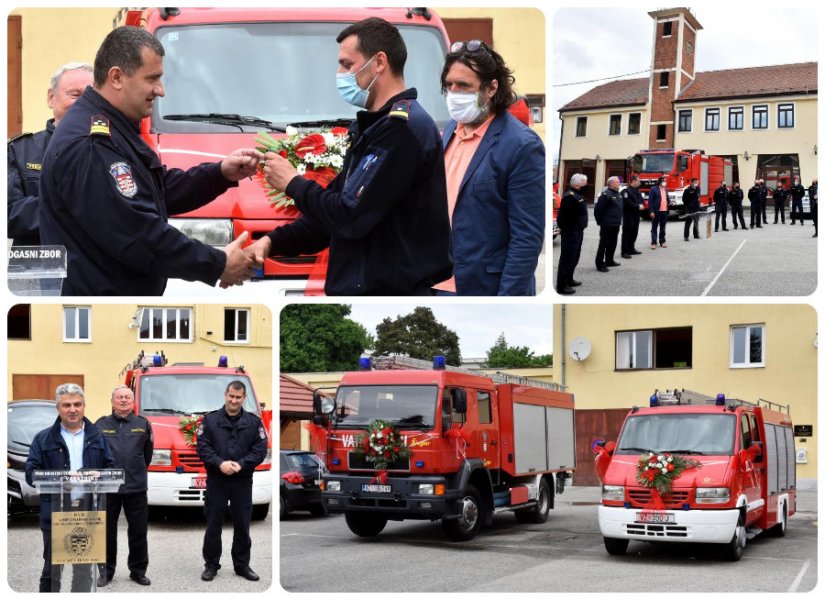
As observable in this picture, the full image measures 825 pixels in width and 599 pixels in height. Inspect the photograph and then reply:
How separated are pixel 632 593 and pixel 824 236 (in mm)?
3210

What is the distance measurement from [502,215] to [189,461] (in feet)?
14.9

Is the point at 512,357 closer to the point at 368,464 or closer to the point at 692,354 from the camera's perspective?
the point at 692,354

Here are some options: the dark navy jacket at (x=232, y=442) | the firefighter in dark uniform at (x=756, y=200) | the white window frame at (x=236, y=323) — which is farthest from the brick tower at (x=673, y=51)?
the dark navy jacket at (x=232, y=442)

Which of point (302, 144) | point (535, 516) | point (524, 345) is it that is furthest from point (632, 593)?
point (535, 516)

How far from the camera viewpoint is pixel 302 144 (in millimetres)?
5117

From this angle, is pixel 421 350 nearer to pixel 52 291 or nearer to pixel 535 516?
pixel 52 291

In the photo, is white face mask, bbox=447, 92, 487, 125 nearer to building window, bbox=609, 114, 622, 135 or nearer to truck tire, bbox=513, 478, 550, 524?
building window, bbox=609, 114, 622, 135

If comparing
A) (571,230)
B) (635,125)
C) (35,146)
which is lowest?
(571,230)

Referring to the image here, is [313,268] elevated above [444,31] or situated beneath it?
situated beneath

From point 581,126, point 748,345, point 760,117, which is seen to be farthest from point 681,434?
point 581,126

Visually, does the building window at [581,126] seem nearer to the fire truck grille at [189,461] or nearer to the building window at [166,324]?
the building window at [166,324]

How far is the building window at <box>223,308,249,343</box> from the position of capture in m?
5.29

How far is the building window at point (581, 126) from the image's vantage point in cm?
617

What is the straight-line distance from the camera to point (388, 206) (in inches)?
162
